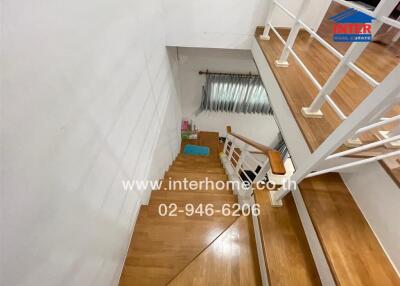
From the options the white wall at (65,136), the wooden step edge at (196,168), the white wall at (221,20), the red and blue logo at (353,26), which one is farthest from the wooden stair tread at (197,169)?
the red and blue logo at (353,26)

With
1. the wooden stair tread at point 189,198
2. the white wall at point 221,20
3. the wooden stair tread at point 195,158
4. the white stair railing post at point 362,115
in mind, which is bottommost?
the white stair railing post at point 362,115

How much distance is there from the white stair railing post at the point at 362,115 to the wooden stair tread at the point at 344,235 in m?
0.29

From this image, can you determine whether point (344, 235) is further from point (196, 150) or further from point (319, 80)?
point (196, 150)

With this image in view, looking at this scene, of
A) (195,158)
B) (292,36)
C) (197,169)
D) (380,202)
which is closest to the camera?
(380,202)

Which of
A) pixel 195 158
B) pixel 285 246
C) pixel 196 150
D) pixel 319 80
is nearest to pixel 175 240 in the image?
pixel 285 246

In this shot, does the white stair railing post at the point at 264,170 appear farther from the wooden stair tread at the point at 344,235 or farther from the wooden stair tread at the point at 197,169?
the wooden stair tread at the point at 197,169

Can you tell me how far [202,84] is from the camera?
12.5 feet

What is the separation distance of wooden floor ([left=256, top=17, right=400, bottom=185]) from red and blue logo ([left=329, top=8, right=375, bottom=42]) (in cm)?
47

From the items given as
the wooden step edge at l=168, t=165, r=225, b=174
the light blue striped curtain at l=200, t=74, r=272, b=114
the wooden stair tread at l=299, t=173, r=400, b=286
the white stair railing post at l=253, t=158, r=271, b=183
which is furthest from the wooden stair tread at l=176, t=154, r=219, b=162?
the wooden stair tread at l=299, t=173, r=400, b=286

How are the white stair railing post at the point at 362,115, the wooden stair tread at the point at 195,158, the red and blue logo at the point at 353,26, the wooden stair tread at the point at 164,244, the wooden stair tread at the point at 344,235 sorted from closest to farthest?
the white stair railing post at the point at 362,115 < the red and blue logo at the point at 353,26 < the wooden stair tread at the point at 344,235 < the wooden stair tread at the point at 164,244 < the wooden stair tread at the point at 195,158

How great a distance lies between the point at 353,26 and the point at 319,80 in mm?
689

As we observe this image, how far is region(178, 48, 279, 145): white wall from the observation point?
A: 3.35m

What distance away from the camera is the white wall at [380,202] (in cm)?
97

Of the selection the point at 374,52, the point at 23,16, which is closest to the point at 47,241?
the point at 23,16
